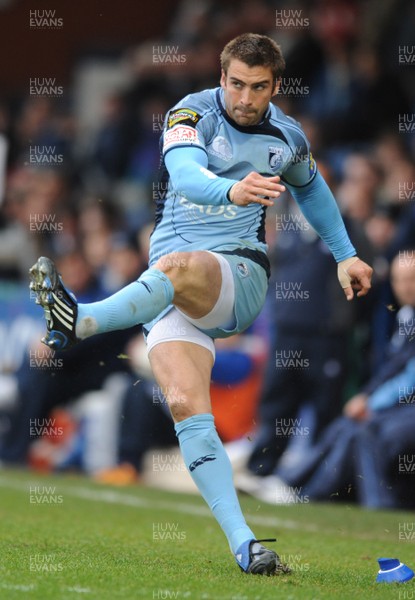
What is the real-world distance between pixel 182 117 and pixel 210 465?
1625mm

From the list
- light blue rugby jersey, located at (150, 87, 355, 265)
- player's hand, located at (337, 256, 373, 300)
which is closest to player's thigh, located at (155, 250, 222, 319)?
light blue rugby jersey, located at (150, 87, 355, 265)

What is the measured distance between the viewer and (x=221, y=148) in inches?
243

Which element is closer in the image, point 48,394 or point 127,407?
point 127,407

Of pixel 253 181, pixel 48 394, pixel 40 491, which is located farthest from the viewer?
pixel 48 394

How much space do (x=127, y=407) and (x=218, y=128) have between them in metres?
6.18

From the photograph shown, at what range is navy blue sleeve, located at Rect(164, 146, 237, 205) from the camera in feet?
18.1

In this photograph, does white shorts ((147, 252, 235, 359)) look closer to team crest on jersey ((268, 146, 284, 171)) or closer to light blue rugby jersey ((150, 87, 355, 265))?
light blue rugby jersey ((150, 87, 355, 265))

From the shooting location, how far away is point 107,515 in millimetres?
8953

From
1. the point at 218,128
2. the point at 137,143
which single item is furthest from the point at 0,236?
the point at 218,128

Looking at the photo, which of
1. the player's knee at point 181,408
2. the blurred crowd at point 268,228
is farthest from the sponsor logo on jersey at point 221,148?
the blurred crowd at point 268,228

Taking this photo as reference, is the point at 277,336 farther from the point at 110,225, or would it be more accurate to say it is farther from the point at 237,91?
the point at 237,91

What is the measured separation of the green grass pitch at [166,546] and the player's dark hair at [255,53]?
2341mm

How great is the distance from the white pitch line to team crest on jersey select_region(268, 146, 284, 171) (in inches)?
121

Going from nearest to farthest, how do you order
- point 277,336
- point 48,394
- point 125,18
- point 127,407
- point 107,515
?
point 107,515 → point 277,336 → point 127,407 → point 48,394 → point 125,18
